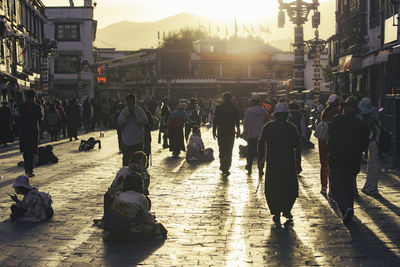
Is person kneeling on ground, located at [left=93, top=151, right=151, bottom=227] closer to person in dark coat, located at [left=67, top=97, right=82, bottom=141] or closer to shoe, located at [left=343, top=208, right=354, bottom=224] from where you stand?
shoe, located at [left=343, top=208, right=354, bottom=224]

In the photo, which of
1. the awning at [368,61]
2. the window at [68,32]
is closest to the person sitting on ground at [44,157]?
the awning at [368,61]

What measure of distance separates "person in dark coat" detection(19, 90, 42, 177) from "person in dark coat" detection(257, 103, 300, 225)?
22.4 ft

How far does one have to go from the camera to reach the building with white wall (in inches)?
2368

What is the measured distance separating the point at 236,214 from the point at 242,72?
75.8m

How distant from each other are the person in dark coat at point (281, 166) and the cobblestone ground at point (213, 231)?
0.29 metres

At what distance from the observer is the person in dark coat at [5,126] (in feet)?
75.4

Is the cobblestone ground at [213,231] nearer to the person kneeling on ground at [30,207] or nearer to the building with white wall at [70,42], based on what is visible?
the person kneeling on ground at [30,207]

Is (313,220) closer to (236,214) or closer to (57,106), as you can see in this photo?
(236,214)

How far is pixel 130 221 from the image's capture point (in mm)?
7277

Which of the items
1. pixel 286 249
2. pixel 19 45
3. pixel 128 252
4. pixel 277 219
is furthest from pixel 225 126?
pixel 19 45

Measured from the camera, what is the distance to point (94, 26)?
216 feet

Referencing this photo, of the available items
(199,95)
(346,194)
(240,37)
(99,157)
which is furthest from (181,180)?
(240,37)

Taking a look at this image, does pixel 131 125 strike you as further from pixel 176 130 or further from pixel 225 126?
pixel 176 130

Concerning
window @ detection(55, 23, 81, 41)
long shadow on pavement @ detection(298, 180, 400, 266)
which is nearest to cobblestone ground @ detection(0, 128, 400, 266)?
long shadow on pavement @ detection(298, 180, 400, 266)
